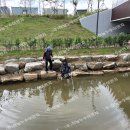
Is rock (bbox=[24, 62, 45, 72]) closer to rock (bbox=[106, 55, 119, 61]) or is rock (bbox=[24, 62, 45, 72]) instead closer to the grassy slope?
rock (bbox=[106, 55, 119, 61])

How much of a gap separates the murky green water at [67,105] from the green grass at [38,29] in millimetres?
16629

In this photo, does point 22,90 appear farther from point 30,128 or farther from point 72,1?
point 72,1

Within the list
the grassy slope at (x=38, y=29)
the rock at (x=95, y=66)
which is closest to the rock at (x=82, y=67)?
the rock at (x=95, y=66)

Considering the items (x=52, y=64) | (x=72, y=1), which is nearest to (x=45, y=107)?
(x=52, y=64)

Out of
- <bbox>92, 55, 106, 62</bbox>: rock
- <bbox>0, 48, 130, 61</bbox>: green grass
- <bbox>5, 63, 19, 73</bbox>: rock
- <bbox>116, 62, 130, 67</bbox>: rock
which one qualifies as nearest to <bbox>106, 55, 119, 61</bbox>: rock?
<bbox>92, 55, 106, 62</bbox>: rock

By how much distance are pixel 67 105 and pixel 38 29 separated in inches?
1006

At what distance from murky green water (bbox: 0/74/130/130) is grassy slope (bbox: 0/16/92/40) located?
17083mm

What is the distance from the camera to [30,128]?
9.94 metres

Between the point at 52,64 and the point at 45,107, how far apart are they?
22.6 ft

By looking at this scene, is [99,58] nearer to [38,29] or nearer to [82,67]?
[82,67]

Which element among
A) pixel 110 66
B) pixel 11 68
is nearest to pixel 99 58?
pixel 110 66

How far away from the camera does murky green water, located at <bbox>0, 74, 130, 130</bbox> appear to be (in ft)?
33.2

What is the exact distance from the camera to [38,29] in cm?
3684

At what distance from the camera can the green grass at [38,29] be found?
33.8 metres
